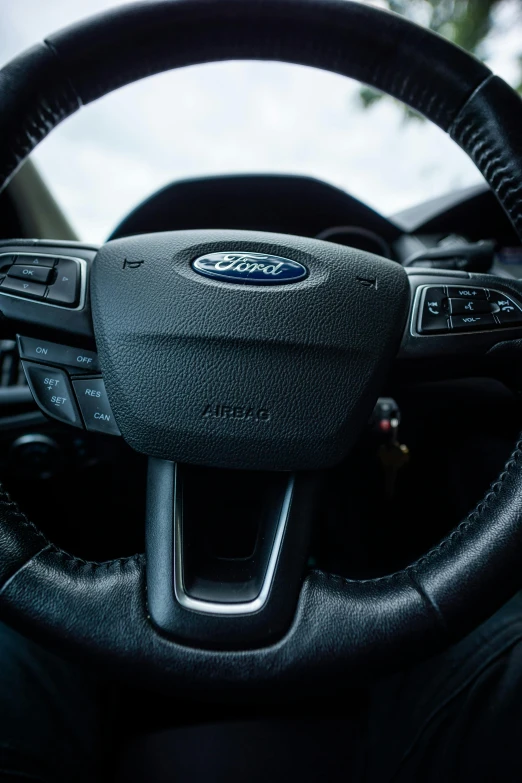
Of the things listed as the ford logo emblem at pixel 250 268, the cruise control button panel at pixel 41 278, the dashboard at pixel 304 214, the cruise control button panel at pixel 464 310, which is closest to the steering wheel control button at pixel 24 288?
Answer: the cruise control button panel at pixel 41 278

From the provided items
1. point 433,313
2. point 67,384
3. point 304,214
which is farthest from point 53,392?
point 304,214

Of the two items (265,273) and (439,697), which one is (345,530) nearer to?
(439,697)

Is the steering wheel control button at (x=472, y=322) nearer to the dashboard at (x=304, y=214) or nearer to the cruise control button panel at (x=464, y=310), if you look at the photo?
the cruise control button panel at (x=464, y=310)

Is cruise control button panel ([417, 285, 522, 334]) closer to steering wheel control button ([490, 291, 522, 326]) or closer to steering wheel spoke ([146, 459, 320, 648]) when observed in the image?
steering wheel control button ([490, 291, 522, 326])

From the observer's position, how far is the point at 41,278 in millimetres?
580

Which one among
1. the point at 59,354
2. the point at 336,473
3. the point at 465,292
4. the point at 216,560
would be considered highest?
the point at 465,292

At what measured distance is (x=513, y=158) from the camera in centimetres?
56

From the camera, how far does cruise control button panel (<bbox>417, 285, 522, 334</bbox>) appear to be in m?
0.59

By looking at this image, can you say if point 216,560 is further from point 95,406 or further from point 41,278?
point 41,278

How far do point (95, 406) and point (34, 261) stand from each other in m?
0.16

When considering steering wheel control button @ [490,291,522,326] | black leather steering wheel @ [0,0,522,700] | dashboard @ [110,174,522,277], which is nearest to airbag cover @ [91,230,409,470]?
black leather steering wheel @ [0,0,522,700]

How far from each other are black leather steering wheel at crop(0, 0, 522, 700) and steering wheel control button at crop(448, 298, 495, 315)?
21mm

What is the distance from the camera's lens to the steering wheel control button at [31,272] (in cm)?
58

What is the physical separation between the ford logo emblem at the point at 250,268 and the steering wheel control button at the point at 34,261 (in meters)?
0.15
